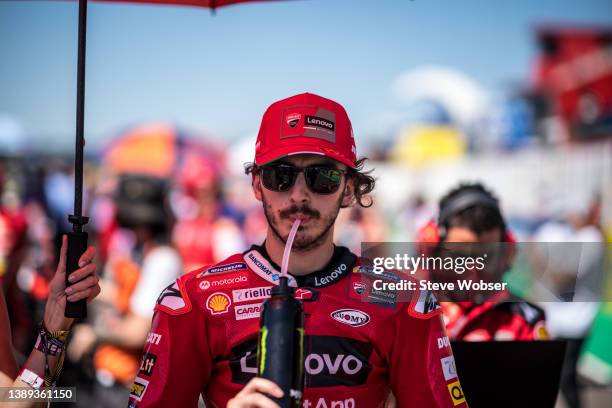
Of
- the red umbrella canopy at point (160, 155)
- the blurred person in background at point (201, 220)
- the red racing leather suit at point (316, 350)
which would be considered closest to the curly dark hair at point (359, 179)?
the red racing leather suit at point (316, 350)

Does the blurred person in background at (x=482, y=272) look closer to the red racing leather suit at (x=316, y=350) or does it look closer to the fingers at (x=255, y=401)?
the red racing leather suit at (x=316, y=350)

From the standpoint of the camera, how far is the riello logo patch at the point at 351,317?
2.10 metres

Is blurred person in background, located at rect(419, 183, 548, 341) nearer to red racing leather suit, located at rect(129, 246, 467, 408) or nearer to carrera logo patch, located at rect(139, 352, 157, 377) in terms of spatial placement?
red racing leather suit, located at rect(129, 246, 467, 408)

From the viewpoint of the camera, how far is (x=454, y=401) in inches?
82.0

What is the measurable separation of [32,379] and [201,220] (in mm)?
5817

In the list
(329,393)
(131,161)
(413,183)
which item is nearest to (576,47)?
(413,183)

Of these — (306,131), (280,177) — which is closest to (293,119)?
(306,131)

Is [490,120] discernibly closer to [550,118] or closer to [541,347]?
[550,118]

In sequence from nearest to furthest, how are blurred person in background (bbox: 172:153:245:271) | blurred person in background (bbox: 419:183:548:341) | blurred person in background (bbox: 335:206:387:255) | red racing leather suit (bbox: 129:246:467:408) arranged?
red racing leather suit (bbox: 129:246:467:408) < blurred person in background (bbox: 419:183:548:341) < blurred person in background (bbox: 172:153:245:271) < blurred person in background (bbox: 335:206:387:255)

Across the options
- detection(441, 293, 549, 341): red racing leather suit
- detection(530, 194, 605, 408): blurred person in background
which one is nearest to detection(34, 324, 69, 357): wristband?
detection(530, 194, 605, 408): blurred person in background

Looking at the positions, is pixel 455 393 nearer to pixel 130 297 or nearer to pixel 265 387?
pixel 265 387

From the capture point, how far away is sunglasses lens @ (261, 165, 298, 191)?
6.93 feet

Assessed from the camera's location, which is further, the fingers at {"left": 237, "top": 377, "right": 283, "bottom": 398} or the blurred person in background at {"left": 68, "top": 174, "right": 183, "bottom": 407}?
the blurred person in background at {"left": 68, "top": 174, "right": 183, "bottom": 407}

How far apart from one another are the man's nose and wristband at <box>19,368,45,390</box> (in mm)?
894
